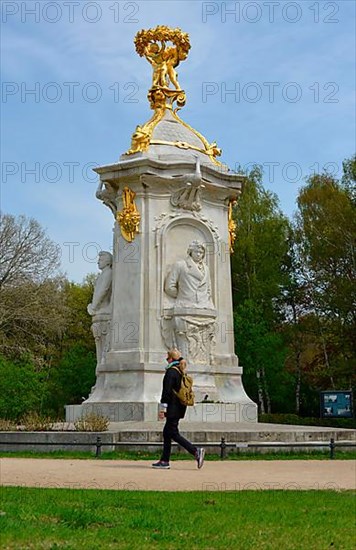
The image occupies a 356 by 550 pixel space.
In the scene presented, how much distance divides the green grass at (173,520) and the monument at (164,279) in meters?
11.0

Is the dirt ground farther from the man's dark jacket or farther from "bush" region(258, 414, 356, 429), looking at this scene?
"bush" region(258, 414, 356, 429)

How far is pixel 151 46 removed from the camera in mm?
24969

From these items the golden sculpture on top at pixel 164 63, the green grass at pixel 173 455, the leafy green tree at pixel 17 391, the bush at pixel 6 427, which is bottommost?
the green grass at pixel 173 455

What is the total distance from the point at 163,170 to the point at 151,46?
4859mm

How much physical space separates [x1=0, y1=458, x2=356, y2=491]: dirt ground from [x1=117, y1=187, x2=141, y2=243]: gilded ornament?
9140 mm

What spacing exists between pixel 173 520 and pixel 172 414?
5657 mm

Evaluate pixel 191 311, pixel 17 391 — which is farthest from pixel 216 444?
pixel 17 391

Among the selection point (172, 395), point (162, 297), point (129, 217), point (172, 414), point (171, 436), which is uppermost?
point (129, 217)

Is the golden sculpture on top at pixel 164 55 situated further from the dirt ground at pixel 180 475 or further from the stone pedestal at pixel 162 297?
the dirt ground at pixel 180 475

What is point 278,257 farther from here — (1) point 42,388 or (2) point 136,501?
(2) point 136,501

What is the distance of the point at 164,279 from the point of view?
867 inches

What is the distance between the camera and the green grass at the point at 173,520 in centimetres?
691

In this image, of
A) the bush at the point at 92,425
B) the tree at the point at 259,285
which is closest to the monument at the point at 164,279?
the bush at the point at 92,425

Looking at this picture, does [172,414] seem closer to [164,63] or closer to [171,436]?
[171,436]
